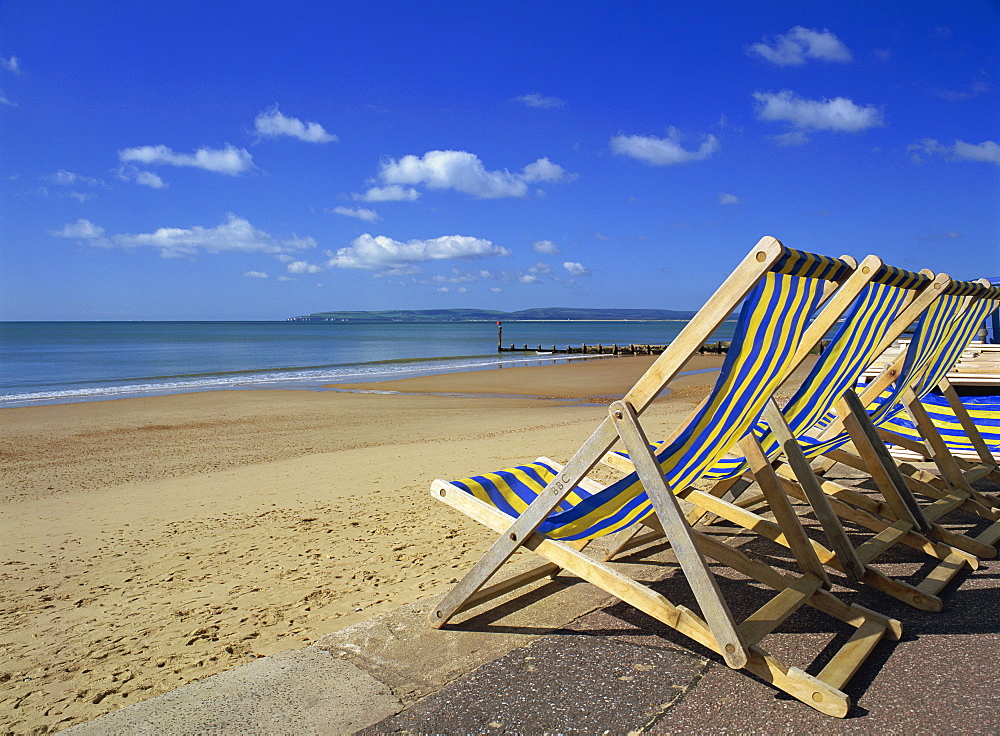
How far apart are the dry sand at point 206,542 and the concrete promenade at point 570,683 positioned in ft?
1.51

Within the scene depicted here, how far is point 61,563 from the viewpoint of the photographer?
4.42 m

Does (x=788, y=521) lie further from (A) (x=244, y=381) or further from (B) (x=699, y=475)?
(A) (x=244, y=381)

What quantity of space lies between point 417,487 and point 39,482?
440 centimetres

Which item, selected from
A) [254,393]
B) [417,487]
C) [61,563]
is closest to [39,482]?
[61,563]

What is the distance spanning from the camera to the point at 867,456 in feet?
10.9

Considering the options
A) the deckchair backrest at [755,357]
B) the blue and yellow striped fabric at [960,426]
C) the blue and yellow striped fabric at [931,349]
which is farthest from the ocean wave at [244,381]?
the deckchair backrest at [755,357]

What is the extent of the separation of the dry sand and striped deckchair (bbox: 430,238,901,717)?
1.03 meters

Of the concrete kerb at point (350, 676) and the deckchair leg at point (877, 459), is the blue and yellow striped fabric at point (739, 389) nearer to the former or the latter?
the concrete kerb at point (350, 676)

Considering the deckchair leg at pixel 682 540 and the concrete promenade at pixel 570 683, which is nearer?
the concrete promenade at pixel 570 683

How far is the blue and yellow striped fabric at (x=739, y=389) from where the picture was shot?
2.32m

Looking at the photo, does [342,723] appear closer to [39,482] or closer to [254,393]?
[39,482]

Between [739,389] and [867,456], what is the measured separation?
1.28 metres

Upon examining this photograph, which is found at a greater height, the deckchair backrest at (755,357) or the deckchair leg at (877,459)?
the deckchair backrest at (755,357)

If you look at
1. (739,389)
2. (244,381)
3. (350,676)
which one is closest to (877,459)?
(739,389)
